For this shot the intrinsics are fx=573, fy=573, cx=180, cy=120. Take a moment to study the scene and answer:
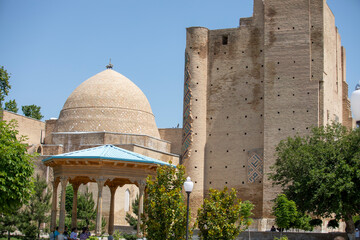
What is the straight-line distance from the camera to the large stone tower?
90.1ft

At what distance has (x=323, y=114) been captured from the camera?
2691cm

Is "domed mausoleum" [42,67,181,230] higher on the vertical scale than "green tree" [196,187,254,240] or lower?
higher

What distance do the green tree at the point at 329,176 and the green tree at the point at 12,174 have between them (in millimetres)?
9004

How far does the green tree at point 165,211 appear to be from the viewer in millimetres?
13766

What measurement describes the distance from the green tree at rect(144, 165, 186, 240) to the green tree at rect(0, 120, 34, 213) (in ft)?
11.3

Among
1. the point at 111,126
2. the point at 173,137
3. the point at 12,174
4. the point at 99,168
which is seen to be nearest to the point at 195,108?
the point at 173,137

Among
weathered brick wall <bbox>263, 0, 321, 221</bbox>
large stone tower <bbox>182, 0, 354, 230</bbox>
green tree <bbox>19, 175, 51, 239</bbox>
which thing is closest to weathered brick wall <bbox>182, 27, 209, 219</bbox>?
large stone tower <bbox>182, 0, 354, 230</bbox>

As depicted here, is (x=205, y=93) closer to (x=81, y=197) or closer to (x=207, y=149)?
(x=207, y=149)

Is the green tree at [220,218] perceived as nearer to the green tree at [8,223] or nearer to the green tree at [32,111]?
the green tree at [8,223]

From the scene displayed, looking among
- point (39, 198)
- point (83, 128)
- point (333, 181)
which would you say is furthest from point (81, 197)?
point (333, 181)

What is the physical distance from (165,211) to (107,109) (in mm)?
18361

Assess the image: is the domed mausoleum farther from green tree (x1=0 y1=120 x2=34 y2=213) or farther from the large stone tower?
green tree (x1=0 y1=120 x2=34 y2=213)

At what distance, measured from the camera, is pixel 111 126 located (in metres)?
31.0

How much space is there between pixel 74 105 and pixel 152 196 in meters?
19.1
